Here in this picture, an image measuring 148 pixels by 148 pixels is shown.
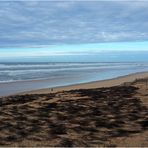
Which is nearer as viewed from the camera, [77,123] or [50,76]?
[77,123]

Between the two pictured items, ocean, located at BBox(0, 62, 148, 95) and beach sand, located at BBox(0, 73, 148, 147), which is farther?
ocean, located at BBox(0, 62, 148, 95)

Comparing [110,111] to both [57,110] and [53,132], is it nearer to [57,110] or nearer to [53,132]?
[57,110]

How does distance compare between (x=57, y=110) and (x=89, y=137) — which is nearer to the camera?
(x=89, y=137)

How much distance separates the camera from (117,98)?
13.1m

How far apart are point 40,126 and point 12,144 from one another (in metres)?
1.63

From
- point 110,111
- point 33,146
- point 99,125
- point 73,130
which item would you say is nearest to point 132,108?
point 110,111

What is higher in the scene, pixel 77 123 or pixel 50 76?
pixel 50 76

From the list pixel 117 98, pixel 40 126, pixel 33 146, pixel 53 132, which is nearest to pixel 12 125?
pixel 40 126

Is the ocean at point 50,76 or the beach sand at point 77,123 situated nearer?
the beach sand at point 77,123

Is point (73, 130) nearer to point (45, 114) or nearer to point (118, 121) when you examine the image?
point (118, 121)

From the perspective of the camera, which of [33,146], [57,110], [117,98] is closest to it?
[33,146]

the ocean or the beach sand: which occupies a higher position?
the ocean

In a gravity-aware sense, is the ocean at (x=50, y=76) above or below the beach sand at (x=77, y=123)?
above

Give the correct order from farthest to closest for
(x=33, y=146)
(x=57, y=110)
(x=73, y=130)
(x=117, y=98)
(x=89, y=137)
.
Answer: (x=117, y=98) → (x=57, y=110) → (x=73, y=130) → (x=89, y=137) → (x=33, y=146)
